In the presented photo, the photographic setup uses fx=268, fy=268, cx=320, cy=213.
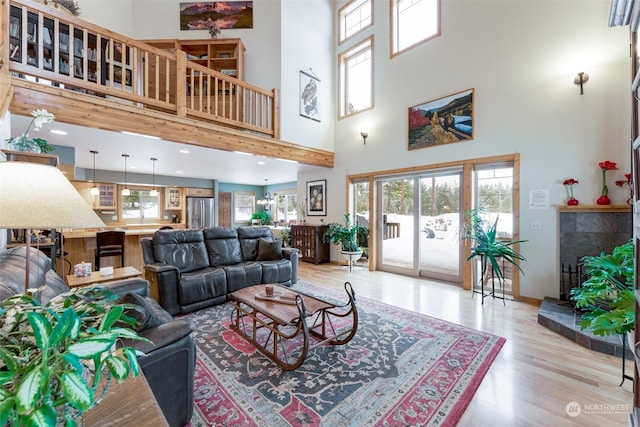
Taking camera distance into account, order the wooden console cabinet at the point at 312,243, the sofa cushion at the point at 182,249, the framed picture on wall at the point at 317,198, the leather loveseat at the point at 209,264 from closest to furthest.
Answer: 1. the leather loveseat at the point at 209,264
2. the sofa cushion at the point at 182,249
3. the wooden console cabinet at the point at 312,243
4. the framed picture on wall at the point at 317,198

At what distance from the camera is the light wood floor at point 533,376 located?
1.67m

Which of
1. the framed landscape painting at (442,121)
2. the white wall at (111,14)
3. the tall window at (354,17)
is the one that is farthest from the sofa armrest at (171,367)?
the white wall at (111,14)

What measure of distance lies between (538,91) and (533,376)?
3.55 metres

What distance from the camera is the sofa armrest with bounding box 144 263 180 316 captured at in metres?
3.14

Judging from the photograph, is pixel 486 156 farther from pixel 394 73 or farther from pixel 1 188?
pixel 1 188

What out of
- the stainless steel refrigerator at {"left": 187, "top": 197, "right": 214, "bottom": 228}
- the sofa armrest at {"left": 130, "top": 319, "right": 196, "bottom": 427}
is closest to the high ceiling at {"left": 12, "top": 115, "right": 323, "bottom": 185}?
the stainless steel refrigerator at {"left": 187, "top": 197, "right": 214, "bottom": 228}

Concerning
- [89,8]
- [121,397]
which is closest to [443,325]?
[121,397]

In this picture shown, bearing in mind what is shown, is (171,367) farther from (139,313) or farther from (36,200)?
(36,200)

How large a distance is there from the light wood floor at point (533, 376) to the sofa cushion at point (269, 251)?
1.98 m

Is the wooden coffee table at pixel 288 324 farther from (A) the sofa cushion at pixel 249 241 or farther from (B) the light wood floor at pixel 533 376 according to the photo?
(A) the sofa cushion at pixel 249 241

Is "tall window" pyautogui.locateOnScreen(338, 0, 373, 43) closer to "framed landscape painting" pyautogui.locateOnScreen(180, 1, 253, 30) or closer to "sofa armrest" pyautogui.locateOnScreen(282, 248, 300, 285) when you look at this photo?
"framed landscape painting" pyautogui.locateOnScreen(180, 1, 253, 30)

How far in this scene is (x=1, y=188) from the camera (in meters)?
0.87

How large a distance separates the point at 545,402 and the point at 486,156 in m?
3.29

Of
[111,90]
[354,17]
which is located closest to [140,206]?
[111,90]
